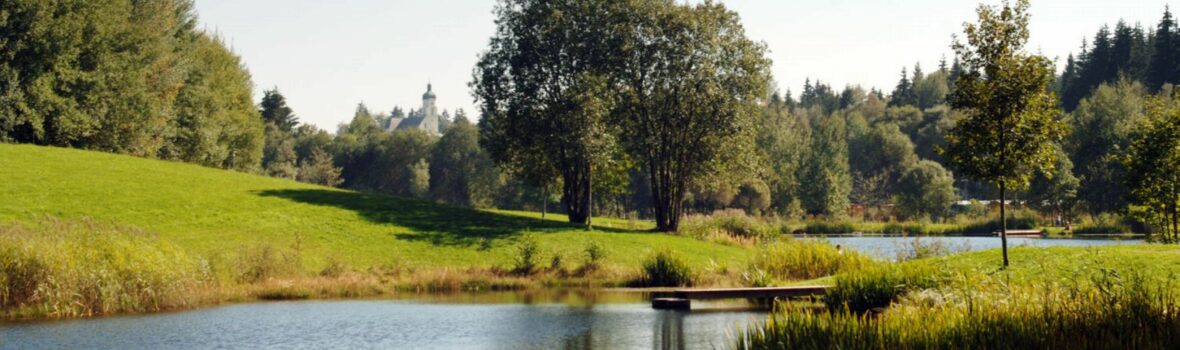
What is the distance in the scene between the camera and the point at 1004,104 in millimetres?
32250

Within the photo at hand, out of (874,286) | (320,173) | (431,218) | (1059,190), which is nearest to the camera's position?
(874,286)

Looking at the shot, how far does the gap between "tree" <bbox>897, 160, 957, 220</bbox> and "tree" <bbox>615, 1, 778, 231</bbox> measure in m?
65.3

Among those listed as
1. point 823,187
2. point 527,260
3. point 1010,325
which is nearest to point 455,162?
point 823,187

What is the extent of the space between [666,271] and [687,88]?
24092 mm

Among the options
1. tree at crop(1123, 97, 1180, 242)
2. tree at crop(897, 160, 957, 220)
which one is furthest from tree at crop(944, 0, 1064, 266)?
tree at crop(897, 160, 957, 220)

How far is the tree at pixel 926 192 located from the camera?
125m

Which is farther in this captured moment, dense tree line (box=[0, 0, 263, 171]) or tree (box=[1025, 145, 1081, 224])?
tree (box=[1025, 145, 1081, 224])

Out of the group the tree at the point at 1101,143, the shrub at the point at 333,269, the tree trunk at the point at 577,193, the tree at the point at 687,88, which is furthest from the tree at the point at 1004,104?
the tree at the point at 1101,143

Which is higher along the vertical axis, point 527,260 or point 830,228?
point 830,228

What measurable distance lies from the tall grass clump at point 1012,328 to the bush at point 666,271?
25.6 metres

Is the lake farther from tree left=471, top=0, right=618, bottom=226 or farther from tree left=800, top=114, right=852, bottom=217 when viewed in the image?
tree left=800, top=114, right=852, bottom=217

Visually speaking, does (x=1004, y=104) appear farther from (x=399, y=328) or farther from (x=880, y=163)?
(x=880, y=163)

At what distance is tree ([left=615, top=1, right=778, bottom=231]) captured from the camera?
6450cm

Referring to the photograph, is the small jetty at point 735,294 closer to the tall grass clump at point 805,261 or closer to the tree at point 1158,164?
the tall grass clump at point 805,261
